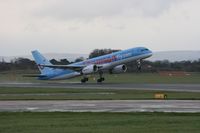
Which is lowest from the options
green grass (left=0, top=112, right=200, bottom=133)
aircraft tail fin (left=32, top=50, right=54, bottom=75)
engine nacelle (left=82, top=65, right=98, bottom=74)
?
green grass (left=0, top=112, right=200, bottom=133)

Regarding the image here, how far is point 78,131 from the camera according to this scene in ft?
52.2

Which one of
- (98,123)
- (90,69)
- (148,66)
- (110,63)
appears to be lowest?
(98,123)

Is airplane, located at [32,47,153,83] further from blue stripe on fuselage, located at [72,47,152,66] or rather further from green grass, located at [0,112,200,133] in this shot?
green grass, located at [0,112,200,133]

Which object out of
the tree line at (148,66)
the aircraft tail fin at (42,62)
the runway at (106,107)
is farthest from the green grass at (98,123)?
the tree line at (148,66)

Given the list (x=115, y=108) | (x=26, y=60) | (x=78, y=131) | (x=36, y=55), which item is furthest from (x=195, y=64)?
(x=78, y=131)

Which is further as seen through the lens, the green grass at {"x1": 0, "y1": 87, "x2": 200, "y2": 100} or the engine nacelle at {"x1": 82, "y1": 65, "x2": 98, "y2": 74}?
the engine nacelle at {"x1": 82, "y1": 65, "x2": 98, "y2": 74}

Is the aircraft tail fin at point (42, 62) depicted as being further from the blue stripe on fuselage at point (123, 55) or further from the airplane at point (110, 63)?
the blue stripe on fuselage at point (123, 55)

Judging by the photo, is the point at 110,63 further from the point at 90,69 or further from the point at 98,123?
the point at 98,123

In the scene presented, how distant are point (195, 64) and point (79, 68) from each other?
95.6m

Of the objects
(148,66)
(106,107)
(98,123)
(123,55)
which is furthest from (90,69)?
(148,66)

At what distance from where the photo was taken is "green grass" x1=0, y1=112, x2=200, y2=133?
1625cm

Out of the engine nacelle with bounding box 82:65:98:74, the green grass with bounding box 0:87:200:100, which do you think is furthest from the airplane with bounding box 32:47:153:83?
the green grass with bounding box 0:87:200:100

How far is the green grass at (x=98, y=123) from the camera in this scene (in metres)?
16.2

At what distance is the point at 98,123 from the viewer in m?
18.3
